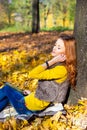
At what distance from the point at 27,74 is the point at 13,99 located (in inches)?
99.1

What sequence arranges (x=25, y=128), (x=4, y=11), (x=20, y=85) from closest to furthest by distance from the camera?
(x=25, y=128), (x=20, y=85), (x=4, y=11)

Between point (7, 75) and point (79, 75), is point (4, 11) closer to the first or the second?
point (7, 75)

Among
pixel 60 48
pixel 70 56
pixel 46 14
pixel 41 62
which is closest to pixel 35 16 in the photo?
pixel 41 62

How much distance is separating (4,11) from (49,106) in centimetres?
4214

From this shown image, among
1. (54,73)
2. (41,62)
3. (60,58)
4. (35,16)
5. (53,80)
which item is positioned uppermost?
(60,58)

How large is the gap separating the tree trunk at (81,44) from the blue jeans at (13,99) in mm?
814

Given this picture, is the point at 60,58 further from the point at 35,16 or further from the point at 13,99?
the point at 35,16

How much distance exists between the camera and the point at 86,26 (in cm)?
616

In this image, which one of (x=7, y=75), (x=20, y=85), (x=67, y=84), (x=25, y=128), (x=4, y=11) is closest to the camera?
(x=25, y=128)

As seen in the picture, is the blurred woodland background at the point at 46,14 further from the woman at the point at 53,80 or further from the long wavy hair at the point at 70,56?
the long wavy hair at the point at 70,56

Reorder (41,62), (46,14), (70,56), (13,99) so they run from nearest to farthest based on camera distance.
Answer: (70,56)
(13,99)
(41,62)
(46,14)

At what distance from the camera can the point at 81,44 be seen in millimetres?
6254

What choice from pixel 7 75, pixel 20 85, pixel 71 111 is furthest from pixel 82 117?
pixel 7 75

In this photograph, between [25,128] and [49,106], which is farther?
[49,106]
